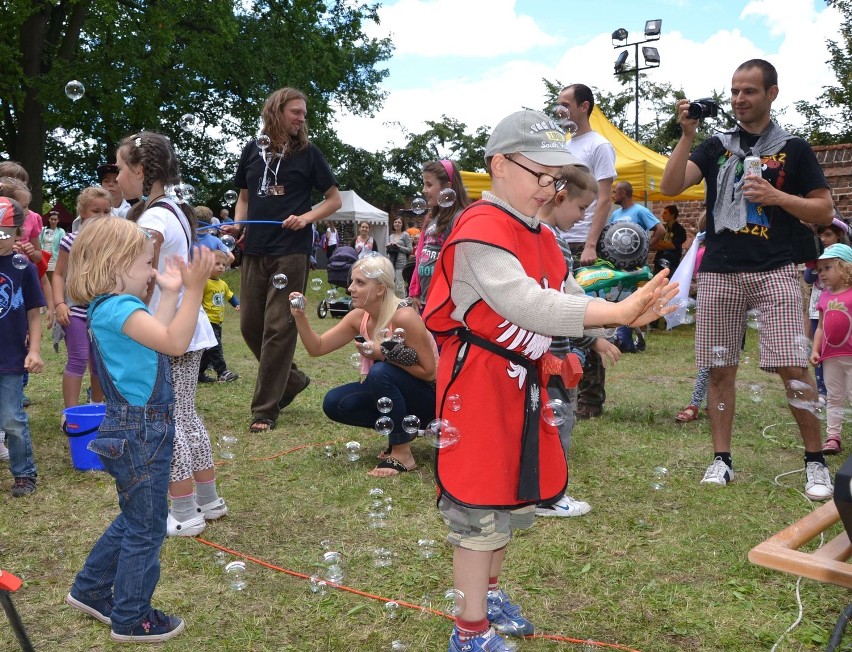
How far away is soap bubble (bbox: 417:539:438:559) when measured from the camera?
11.0 feet

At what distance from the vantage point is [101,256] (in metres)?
2.64

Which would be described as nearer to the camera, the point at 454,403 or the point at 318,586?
the point at 454,403

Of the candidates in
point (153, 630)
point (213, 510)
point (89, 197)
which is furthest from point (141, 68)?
point (153, 630)

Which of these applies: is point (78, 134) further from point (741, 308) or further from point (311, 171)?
point (741, 308)

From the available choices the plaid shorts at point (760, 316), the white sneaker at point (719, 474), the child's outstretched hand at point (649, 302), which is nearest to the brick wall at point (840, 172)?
the plaid shorts at point (760, 316)

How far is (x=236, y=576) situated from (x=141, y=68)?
16.4 meters

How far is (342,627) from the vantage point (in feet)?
9.21

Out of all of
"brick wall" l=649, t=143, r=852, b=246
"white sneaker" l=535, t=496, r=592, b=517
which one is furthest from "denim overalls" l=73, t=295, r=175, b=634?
Result: "brick wall" l=649, t=143, r=852, b=246

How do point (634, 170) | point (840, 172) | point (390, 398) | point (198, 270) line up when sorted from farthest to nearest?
point (634, 170), point (840, 172), point (390, 398), point (198, 270)

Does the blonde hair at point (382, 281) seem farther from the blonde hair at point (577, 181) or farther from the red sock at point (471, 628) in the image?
the red sock at point (471, 628)

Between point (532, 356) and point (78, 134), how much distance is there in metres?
19.9

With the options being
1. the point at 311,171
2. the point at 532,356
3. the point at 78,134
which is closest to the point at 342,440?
the point at 311,171

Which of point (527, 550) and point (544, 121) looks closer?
point (544, 121)

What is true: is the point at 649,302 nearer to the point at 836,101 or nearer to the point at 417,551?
the point at 417,551
